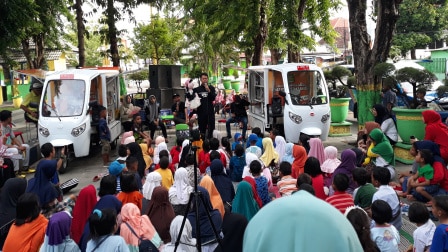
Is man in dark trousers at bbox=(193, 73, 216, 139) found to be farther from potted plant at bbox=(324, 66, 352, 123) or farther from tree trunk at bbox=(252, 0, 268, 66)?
tree trunk at bbox=(252, 0, 268, 66)

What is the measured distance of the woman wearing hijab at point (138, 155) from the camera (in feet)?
28.4

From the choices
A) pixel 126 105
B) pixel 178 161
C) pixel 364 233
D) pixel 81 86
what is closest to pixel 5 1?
pixel 81 86

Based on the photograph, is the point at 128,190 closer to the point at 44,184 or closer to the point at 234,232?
the point at 44,184

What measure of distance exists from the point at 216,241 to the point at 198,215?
463mm

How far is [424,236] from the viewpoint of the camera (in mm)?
4906

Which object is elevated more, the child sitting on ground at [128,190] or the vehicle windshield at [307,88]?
the vehicle windshield at [307,88]

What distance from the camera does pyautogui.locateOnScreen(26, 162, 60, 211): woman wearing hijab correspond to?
6.48 m

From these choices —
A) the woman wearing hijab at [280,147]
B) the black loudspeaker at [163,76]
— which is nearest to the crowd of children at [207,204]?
the woman wearing hijab at [280,147]

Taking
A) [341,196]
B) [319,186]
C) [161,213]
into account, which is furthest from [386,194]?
[161,213]

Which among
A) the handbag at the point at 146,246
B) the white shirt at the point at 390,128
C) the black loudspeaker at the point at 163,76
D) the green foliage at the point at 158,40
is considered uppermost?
the green foliage at the point at 158,40

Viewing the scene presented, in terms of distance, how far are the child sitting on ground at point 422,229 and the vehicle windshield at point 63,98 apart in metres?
8.98

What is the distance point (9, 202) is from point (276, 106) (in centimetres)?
922

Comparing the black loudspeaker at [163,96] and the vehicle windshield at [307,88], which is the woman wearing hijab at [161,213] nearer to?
the vehicle windshield at [307,88]

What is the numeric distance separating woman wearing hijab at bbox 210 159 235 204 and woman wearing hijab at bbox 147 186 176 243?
1.36 metres
